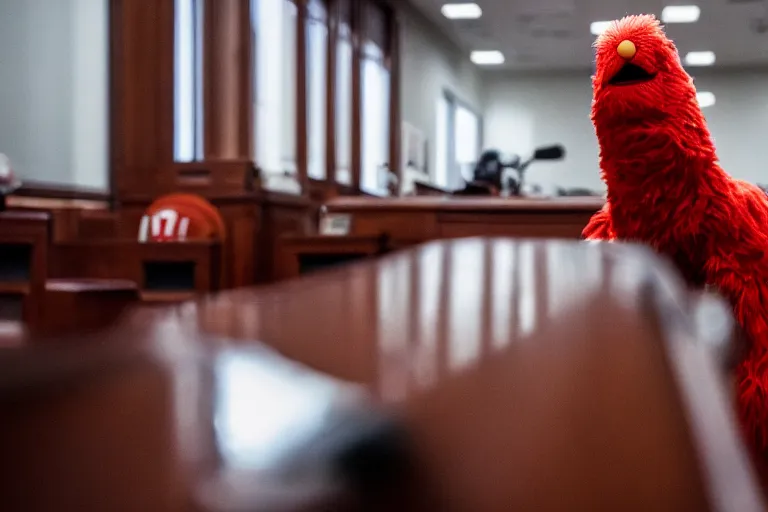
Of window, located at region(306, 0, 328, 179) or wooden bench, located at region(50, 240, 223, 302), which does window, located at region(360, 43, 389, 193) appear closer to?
window, located at region(306, 0, 328, 179)

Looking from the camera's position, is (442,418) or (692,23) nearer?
(442,418)

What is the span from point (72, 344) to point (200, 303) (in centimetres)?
9

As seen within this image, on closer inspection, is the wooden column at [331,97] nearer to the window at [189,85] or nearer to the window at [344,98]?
the window at [344,98]

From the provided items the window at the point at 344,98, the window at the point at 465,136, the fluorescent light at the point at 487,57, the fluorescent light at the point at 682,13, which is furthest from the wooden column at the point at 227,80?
the fluorescent light at the point at 487,57

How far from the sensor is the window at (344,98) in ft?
19.0

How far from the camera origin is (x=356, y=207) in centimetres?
308

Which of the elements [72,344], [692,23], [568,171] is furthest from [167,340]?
[568,171]

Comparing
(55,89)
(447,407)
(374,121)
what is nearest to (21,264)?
(55,89)

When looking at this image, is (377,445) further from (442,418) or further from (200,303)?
(200,303)

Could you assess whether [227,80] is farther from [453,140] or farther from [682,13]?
[453,140]

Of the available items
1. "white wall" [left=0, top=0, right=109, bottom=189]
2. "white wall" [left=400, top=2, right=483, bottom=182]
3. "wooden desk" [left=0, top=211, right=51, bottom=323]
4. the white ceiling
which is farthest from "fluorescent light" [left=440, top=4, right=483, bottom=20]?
"wooden desk" [left=0, top=211, right=51, bottom=323]

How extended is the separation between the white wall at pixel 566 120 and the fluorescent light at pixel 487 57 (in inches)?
20.3

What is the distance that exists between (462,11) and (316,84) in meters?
2.28

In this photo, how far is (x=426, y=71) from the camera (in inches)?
303
